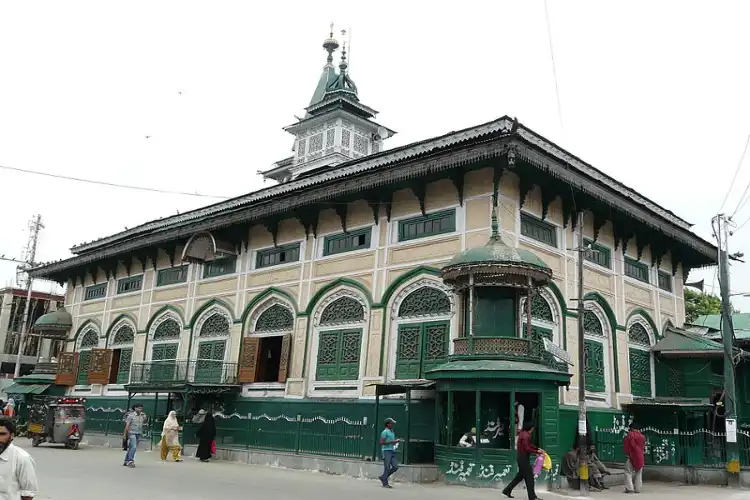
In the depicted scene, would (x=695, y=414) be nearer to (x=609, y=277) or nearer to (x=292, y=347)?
(x=609, y=277)

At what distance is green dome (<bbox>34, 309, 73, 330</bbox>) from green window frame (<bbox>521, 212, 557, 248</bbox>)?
885 inches

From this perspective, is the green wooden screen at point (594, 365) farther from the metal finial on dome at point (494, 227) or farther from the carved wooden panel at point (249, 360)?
the carved wooden panel at point (249, 360)

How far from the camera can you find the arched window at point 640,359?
69.9ft

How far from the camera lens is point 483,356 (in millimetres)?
15164

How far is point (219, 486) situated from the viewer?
42.6 feet

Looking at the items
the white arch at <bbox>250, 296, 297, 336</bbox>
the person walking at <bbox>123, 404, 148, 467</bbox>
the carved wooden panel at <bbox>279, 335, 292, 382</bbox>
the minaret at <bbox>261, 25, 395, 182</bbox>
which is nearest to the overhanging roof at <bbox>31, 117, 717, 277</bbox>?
the white arch at <bbox>250, 296, 297, 336</bbox>

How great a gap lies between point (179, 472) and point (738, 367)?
17.3 metres

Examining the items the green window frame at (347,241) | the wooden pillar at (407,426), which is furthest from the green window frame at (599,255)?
the wooden pillar at (407,426)

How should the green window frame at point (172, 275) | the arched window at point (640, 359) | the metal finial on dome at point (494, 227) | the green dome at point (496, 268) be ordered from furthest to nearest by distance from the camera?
1. the green window frame at point (172, 275)
2. the arched window at point (640, 359)
3. the metal finial on dome at point (494, 227)
4. the green dome at point (496, 268)

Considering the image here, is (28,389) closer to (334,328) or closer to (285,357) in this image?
(285,357)

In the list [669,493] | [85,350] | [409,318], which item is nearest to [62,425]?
[85,350]

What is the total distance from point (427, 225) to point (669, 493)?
838cm

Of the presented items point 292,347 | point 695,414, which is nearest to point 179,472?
point 292,347

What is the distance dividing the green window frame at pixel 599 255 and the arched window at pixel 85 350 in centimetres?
2065
